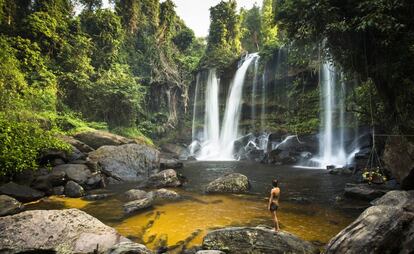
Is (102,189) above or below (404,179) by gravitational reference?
below

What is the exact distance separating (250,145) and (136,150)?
14.9 metres

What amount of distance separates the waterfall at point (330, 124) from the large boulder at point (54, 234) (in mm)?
20177

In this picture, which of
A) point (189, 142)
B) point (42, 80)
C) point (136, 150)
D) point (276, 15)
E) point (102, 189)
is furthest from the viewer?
point (189, 142)

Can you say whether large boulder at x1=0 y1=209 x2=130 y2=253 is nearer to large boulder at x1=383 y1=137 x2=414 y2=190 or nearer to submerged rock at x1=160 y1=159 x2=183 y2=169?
large boulder at x1=383 y1=137 x2=414 y2=190

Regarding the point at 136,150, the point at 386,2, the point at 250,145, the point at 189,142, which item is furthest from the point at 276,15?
the point at 189,142

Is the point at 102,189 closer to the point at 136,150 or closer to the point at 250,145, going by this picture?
the point at 136,150

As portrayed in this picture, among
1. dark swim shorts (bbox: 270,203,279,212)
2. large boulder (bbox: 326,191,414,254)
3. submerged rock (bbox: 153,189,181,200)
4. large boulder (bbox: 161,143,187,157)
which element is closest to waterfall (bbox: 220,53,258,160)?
large boulder (bbox: 161,143,187,157)

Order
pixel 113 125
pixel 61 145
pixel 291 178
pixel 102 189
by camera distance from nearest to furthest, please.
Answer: pixel 102 189 → pixel 61 145 → pixel 291 178 → pixel 113 125

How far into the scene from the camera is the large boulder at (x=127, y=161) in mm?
16578

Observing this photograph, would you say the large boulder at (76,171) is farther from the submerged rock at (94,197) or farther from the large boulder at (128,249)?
the large boulder at (128,249)

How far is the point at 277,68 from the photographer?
3161 centimetres

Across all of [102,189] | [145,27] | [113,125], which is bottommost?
[102,189]

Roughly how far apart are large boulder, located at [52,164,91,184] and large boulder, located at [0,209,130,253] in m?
7.20

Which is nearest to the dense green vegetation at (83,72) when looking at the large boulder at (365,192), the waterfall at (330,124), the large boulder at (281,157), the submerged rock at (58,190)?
the submerged rock at (58,190)
